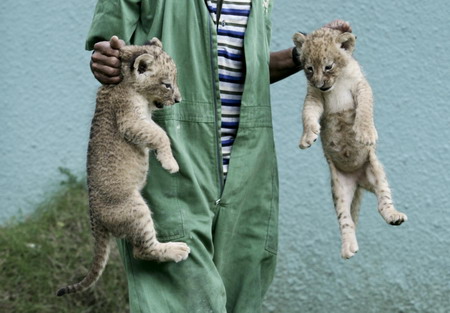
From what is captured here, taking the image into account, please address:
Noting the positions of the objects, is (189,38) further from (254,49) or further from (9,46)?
(9,46)

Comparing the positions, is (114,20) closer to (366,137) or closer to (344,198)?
(366,137)

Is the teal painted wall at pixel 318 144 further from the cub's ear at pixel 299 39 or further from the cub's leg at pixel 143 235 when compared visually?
the cub's leg at pixel 143 235

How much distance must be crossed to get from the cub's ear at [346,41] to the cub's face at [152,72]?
64 cm

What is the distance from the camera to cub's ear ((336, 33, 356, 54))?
3.35 metres

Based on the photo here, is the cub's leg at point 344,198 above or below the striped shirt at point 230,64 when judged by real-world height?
below

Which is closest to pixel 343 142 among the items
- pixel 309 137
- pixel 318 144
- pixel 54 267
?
pixel 309 137

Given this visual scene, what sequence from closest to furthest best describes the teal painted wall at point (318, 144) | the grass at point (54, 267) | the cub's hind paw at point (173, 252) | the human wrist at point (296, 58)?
the cub's hind paw at point (173, 252) → the human wrist at point (296, 58) → the teal painted wall at point (318, 144) → the grass at point (54, 267)

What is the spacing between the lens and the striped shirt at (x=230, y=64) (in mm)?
3465

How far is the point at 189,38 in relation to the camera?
3338 mm

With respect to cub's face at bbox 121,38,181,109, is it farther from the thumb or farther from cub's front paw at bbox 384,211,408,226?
cub's front paw at bbox 384,211,408,226

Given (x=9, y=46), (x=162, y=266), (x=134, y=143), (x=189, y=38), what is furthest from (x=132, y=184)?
(x=9, y=46)

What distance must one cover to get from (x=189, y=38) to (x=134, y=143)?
1.56 ft

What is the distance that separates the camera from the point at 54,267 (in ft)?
17.3

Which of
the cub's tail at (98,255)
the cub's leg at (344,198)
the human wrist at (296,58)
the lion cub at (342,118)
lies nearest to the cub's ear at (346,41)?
the lion cub at (342,118)
